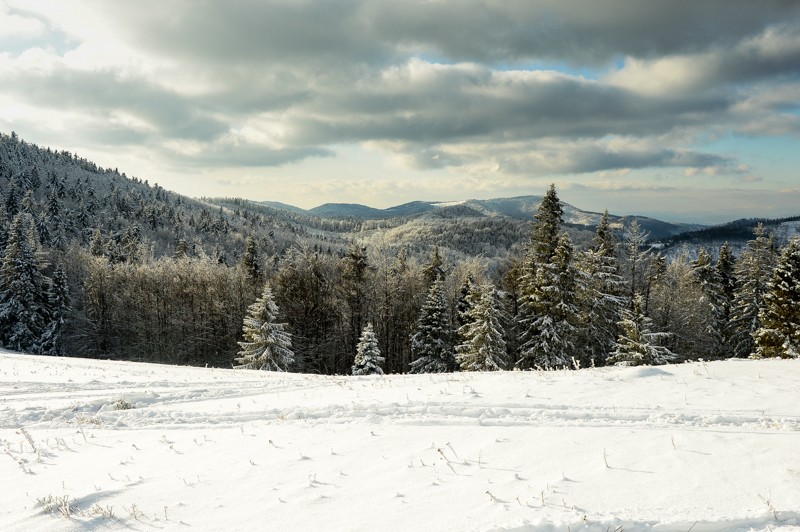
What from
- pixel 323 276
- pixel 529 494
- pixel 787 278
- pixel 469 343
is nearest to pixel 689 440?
pixel 529 494

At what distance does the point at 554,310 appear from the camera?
2992 centimetres

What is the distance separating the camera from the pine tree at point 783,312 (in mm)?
25969

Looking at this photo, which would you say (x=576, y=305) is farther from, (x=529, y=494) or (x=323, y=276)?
(x=529, y=494)

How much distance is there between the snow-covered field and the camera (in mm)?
4711

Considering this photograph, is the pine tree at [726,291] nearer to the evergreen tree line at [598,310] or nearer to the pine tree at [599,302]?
the evergreen tree line at [598,310]

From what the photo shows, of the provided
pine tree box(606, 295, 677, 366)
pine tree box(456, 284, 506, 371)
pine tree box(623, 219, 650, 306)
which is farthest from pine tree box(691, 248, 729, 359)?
pine tree box(456, 284, 506, 371)

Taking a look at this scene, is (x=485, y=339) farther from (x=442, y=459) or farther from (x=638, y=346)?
(x=442, y=459)

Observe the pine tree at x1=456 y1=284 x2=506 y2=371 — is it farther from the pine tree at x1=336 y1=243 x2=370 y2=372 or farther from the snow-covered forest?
the pine tree at x1=336 y1=243 x2=370 y2=372

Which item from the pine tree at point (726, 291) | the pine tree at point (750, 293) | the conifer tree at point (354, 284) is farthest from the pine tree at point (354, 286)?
the pine tree at point (726, 291)

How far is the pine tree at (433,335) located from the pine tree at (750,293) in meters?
24.3

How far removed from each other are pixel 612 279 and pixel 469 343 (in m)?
12.6

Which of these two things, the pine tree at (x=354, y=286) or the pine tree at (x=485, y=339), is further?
the pine tree at (x=354, y=286)

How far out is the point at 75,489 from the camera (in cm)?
595

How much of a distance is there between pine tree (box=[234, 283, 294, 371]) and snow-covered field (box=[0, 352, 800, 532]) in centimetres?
2072
